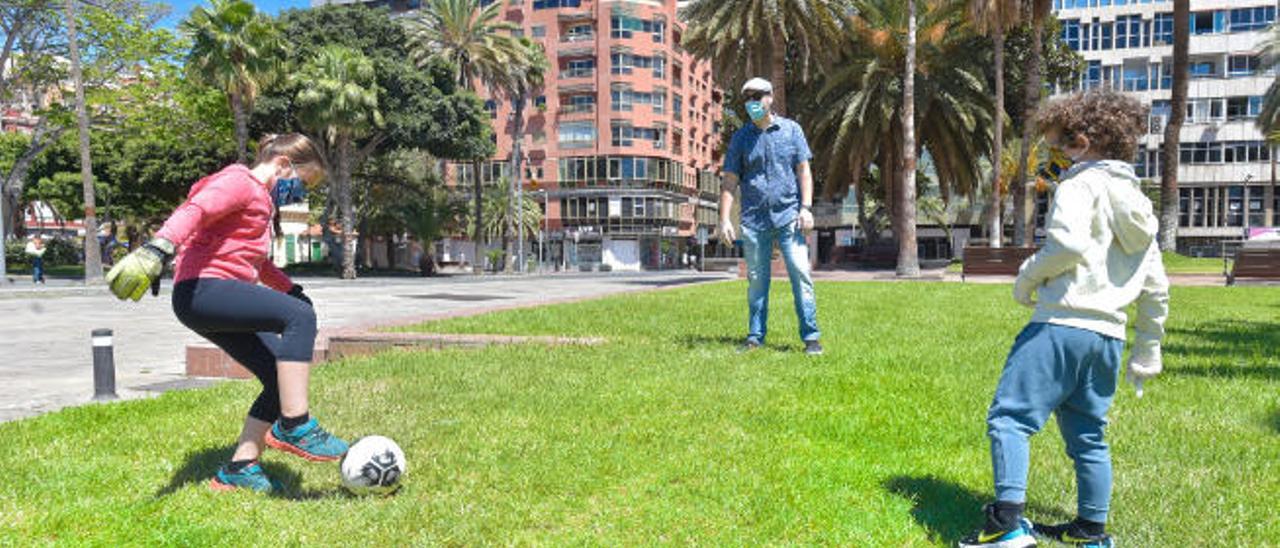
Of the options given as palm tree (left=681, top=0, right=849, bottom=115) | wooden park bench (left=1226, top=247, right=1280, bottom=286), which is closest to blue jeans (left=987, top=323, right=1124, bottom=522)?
wooden park bench (left=1226, top=247, right=1280, bottom=286)

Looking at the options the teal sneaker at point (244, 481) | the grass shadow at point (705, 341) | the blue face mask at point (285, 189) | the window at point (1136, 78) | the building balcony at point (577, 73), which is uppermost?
the building balcony at point (577, 73)

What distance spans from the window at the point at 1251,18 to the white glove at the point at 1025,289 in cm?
6720

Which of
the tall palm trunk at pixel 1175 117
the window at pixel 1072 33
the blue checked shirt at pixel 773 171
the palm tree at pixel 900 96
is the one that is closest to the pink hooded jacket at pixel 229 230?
the blue checked shirt at pixel 773 171

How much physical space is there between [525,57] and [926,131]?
25.5 metres

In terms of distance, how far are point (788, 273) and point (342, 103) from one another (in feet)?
114

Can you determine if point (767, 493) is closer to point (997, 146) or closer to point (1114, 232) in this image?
point (1114, 232)

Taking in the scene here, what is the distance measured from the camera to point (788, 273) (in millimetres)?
6625

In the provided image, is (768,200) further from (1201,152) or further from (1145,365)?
(1201,152)

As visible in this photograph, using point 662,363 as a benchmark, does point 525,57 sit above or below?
above

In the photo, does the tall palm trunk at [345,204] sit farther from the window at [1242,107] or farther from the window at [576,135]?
the window at [1242,107]

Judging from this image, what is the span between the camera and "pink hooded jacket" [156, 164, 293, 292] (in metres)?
3.21

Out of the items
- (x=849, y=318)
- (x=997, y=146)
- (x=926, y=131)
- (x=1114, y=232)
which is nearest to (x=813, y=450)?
(x=1114, y=232)

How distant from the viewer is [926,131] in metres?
33.5

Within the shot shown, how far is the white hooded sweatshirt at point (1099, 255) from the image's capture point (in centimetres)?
265
